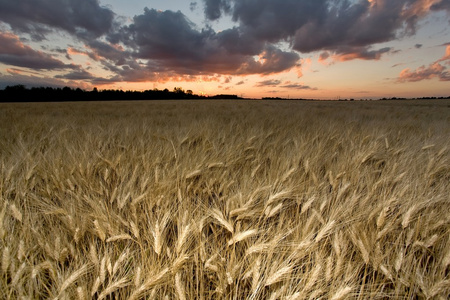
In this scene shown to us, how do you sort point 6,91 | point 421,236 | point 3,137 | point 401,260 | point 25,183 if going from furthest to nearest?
point 6,91 < point 3,137 < point 25,183 < point 421,236 < point 401,260

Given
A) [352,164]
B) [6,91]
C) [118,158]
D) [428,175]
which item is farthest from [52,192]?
[6,91]

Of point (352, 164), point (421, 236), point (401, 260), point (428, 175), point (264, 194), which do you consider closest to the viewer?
point (401, 260)

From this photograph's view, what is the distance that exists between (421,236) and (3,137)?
11.5 ft

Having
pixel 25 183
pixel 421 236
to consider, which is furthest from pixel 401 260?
pixel 25 183

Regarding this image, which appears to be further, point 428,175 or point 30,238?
point 428,175

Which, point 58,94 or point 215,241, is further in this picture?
point 58,94

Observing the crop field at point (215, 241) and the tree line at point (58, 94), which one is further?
the tree line at point (58, 94)

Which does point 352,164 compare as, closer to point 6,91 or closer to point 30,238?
point 30,238

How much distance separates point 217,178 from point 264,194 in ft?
1.05

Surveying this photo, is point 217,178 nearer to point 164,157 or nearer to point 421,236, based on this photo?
point 164,157

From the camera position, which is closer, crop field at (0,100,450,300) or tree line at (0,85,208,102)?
crop field at (0,100,450,300)

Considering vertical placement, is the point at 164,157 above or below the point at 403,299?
above

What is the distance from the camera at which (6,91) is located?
92.1 ft

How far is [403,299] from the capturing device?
0.67 metres
